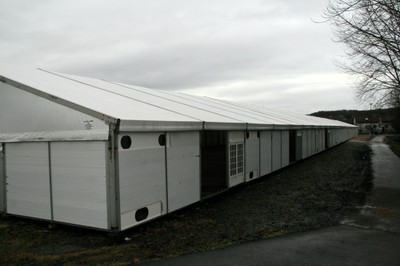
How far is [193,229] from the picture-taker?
6.87 meters

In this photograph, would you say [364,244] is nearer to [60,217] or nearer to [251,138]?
[60,217]

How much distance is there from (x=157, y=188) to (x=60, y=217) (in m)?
2.00

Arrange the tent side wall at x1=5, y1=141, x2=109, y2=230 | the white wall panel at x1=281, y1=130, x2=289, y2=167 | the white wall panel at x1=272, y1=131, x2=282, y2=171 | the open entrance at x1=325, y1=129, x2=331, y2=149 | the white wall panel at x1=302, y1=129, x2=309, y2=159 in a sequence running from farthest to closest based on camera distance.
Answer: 1. the open entrance at x1=325, y1=129, x2=331, y2=149
2. the white wall panel at x1=302, y1=129, x2=309, y2=159
3. the white wall panel at x1=281, y1=130, x2=289, y2=167
4. the white wall panel at x1=272, y1=131, x2=282, y2=171
5. the tent side wall at x1=5, y1=141, x2=109, y2=230

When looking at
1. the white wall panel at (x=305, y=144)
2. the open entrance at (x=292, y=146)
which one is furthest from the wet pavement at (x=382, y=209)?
the white wall panel at (x=305, y=144)

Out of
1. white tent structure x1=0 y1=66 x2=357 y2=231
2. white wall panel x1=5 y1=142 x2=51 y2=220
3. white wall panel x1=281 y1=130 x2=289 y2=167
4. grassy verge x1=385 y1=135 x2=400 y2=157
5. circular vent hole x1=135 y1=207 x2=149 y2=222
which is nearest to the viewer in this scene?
white tent structure x1=0 y1=66 x2=357 y2=231

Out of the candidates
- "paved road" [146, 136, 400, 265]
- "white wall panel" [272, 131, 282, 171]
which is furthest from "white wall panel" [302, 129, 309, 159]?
"paved road" [146, 136, 400, 265]

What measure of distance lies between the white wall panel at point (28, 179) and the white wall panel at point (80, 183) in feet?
1.02

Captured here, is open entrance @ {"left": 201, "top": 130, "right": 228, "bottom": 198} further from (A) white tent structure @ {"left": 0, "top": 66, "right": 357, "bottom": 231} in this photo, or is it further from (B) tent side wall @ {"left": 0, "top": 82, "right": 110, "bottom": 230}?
(B) tent side wall @ {"left": 0, "top": 82, "right": 110, "bottom": 230}

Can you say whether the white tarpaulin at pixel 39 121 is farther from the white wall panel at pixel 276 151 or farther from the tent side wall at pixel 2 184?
the white wall panel at pixel 276 151

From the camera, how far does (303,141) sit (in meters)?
20.9

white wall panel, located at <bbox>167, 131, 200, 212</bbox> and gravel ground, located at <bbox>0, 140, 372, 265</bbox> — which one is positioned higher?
white wall panel, located at <bbox>167, 131, 200, 212</bbox>

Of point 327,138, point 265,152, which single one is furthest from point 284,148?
point 327,138

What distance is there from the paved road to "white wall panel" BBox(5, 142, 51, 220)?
340 cm

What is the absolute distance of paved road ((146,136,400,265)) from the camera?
16.5 ft
